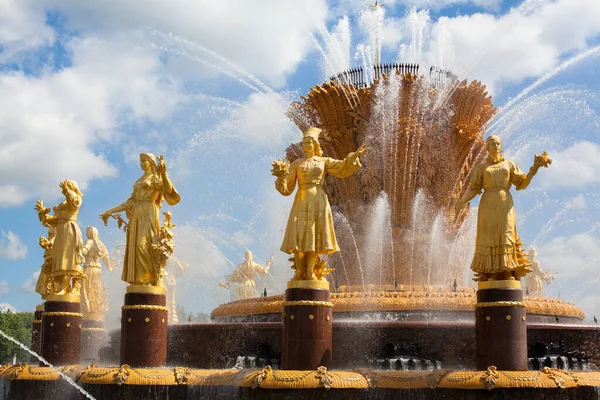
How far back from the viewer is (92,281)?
2262 centimetres

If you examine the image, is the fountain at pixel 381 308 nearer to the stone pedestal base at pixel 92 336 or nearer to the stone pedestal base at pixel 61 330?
the stone pedestal base at pixel 61 330

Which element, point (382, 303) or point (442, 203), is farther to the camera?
point (442, 203)

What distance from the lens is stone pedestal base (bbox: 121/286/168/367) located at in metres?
13.3

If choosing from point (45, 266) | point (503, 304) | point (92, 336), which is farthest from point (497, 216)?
point (92, 336)

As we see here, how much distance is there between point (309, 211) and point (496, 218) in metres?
2.82

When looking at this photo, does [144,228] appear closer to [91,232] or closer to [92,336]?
[92,336]

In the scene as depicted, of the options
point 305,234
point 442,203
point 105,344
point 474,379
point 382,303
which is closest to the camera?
point 474,379

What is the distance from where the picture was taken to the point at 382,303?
14.6m

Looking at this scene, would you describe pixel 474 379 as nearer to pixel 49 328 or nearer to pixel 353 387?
pixel 353 387

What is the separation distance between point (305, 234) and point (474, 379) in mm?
3200

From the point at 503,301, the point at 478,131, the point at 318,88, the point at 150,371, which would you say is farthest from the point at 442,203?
the point at 150,371

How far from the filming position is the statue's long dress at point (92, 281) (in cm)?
2181

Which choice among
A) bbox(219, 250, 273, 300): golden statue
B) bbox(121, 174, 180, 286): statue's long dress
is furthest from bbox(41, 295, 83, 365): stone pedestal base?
bbox(219, 250, 273, 300): golden statue

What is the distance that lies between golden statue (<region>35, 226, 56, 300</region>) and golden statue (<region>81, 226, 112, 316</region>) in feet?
12.9
